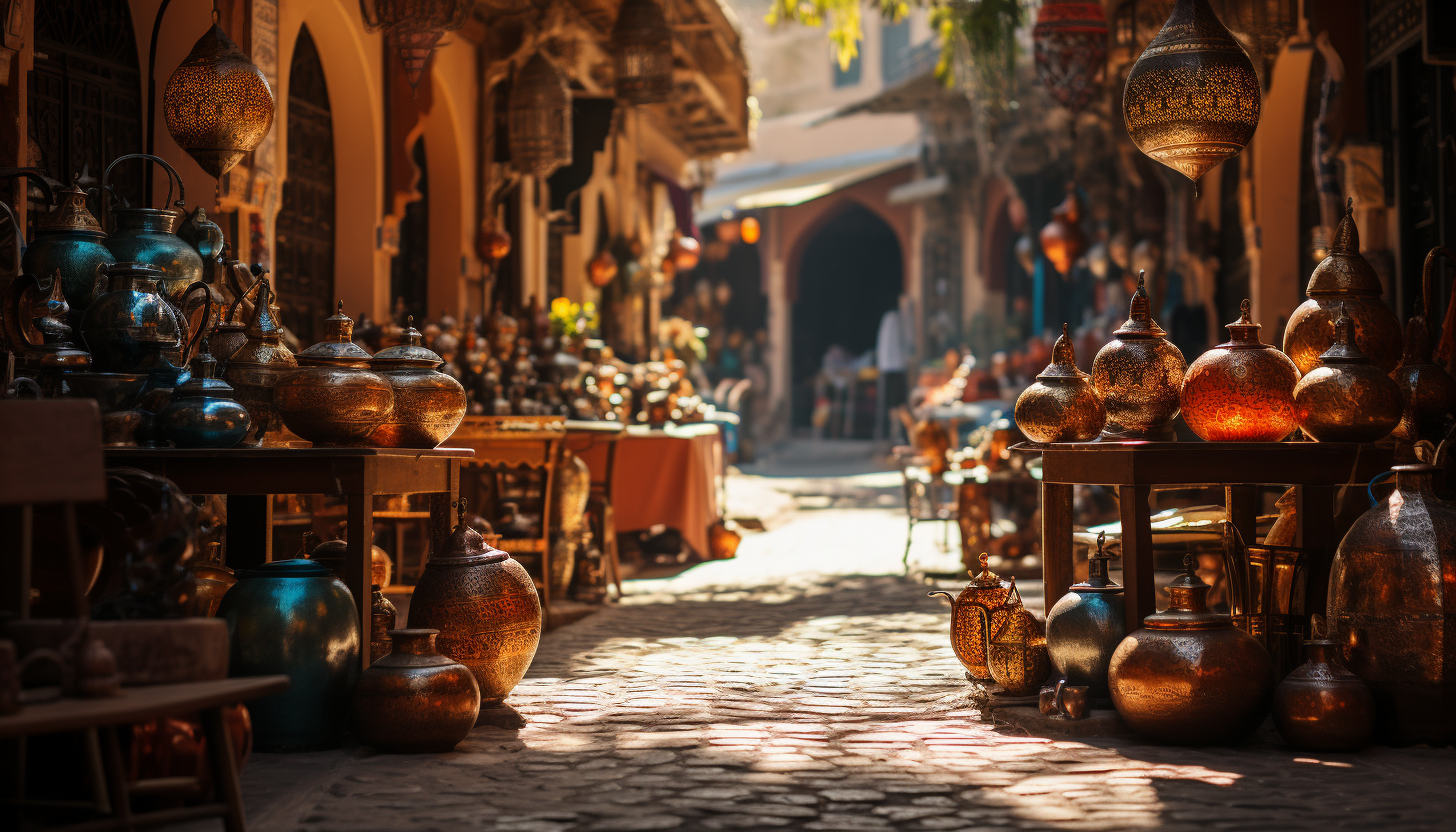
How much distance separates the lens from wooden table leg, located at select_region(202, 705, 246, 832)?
2965mm

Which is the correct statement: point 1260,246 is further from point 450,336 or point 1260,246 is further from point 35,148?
point 35,148

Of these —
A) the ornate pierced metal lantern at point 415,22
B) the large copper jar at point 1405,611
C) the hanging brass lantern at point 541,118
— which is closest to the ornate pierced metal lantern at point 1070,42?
the hanging brass lantern at point 541,118

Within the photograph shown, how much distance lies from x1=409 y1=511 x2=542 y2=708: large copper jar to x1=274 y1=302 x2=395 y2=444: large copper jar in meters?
0.50

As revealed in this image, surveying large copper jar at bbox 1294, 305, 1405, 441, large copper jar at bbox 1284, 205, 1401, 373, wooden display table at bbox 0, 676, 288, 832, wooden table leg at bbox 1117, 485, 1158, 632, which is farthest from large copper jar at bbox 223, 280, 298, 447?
large copper jar at bbox 1284, 205, 1401, 373

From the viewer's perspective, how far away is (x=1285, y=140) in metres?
9.91

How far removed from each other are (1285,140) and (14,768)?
919 cm

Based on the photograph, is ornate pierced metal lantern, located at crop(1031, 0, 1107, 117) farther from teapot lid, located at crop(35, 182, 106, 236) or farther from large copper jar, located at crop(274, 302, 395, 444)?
teapot lid, located at crop(35, 182, 106, 236)

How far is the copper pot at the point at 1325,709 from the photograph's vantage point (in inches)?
159

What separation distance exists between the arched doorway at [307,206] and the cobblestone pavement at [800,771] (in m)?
3.68

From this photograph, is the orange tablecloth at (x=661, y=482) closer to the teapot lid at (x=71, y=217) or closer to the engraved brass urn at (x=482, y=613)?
the engraved brass urn at (x=482, y=613)

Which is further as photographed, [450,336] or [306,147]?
[306,147]

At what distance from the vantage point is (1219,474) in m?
4.46

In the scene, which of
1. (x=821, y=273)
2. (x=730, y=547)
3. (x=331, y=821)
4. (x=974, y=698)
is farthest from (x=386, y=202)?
(x=821, y=273)

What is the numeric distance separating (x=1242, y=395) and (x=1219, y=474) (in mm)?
296
